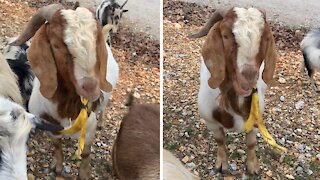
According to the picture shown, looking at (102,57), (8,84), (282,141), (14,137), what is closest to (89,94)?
(102,57)

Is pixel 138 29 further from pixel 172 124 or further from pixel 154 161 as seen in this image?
pixel 154 161

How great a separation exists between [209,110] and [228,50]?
294 millimetres

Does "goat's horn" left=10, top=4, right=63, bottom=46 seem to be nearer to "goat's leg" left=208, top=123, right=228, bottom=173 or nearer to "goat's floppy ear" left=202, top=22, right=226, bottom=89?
"goat's floppy ear" left=202, top=22, right=226, bottom=89

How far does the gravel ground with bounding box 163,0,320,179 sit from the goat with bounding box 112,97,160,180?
8cm

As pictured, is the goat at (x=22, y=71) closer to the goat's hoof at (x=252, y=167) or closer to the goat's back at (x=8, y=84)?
the goat's back at (x=8, y=84)

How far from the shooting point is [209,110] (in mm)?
1685

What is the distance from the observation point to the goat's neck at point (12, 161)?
1.25 metres

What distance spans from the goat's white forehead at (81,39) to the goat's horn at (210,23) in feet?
1.15

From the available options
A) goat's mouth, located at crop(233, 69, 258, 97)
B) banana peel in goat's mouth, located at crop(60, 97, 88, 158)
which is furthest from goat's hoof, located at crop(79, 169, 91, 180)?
goat's mouth, located at crop(233, 69, 258, 97)

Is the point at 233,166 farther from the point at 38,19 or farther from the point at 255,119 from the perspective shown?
the point at 38,19

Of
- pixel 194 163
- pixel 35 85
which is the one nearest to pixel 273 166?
pixel 194 163

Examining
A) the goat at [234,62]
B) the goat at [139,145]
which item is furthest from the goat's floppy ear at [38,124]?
the goat at [234,62]

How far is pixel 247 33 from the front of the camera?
4.64 ft

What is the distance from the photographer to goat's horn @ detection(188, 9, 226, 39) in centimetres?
152
